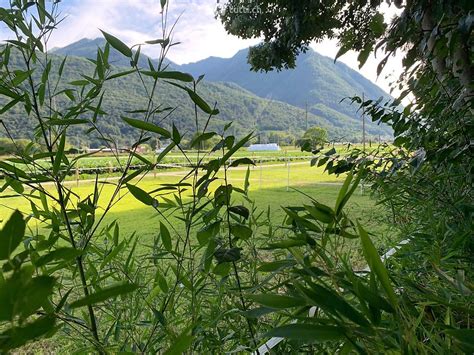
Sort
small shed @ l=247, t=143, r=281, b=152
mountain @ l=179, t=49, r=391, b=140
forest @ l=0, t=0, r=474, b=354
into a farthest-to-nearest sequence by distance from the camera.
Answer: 1. mountain @ l=179, t=49, r=391, b=140
2. small shed @ l=247, t=143, r=281, b=152
3. forest @ l=0, t=0, r=474, b=354

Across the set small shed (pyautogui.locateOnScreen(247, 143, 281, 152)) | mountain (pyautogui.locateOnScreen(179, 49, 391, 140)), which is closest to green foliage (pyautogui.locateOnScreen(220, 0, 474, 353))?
small shed (pyautogui.locateOnScreen(247, 143, 281, 152))

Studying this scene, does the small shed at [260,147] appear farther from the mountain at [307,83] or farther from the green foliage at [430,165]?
the mountain at [307,83]

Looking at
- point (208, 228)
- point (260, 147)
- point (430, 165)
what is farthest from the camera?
point (260, 147)

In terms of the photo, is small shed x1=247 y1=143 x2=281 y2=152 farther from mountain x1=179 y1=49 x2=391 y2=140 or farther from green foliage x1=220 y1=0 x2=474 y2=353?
mountain x1=179 y1=49 x2=391 y2=140

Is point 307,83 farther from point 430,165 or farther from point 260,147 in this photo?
point 430,165

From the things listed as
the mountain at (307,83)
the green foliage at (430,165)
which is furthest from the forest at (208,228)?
the mountain at (307,83)

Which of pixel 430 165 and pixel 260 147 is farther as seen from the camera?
pixel 260 147

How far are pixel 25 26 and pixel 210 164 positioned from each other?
0.87 feet

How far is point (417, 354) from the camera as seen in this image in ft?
0.63

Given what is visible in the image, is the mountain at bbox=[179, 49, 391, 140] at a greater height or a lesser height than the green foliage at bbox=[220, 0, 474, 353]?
greater

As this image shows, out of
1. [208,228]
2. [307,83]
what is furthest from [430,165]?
[307,83]

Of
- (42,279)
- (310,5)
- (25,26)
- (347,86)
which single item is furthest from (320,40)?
(347,86)

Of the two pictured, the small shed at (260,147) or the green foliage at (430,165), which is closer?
the green foliage at (430,165)

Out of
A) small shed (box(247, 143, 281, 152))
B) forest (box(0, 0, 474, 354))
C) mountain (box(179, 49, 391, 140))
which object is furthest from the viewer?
mountain (box(179, 49, 391, 140))
